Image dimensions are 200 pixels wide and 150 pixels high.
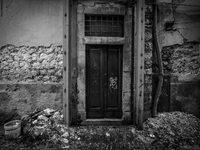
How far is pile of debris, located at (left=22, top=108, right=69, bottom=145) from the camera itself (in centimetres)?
297

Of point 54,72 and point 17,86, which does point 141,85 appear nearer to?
point 54,72

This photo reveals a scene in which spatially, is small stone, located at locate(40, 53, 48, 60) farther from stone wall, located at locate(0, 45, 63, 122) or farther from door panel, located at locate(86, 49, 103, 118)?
door panel, located at locate(86, 49, 103, 118)

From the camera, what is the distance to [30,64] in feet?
12.4

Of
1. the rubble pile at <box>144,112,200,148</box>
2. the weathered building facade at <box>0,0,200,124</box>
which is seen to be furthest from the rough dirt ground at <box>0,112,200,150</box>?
the weathered building facade at <box>0,0,200,124</box>

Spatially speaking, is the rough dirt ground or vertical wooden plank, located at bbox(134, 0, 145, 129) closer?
the rough dirt ground

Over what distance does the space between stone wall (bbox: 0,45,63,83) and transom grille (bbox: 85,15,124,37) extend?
1.21 metres

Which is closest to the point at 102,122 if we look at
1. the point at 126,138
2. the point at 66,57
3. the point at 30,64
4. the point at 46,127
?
the point at 126,138

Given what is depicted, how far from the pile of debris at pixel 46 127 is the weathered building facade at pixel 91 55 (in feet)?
0.94

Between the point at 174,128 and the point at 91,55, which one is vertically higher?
the point at 91,55

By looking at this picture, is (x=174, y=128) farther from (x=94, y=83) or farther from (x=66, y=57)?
(x=66, y=57)

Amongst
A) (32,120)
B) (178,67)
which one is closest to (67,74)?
(32,120)

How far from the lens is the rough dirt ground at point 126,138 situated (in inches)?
110

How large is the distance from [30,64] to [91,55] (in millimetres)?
2080

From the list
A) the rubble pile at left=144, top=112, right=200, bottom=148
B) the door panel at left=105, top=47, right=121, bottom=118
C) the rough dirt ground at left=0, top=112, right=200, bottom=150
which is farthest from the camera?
the door panel at left=105, top=47, right=121, bottom=118
